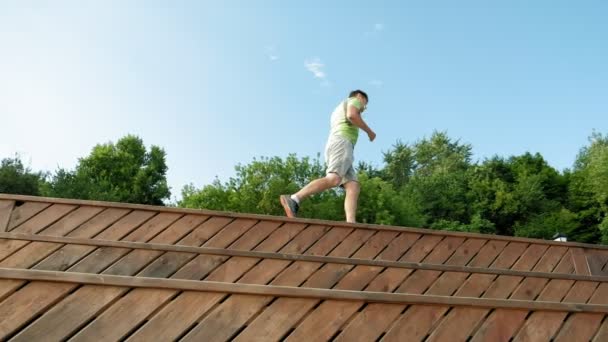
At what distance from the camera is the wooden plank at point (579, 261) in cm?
530

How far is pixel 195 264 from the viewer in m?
3.89

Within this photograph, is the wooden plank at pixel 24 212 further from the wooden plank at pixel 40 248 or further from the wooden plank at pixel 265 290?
the wooden plank at pixel 265 290

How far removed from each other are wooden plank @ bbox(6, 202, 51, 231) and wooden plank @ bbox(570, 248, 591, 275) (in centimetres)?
530

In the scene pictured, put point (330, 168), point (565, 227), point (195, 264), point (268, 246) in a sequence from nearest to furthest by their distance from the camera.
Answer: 1. point (195, 264)
2. point (268, 246)
3. point (330, 168)
4. point (565, 227)

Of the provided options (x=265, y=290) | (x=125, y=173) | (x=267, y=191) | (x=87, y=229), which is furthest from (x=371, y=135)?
(x=125, y=173)

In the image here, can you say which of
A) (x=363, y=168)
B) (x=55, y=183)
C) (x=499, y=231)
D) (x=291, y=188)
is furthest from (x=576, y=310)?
(x=363, y=168)

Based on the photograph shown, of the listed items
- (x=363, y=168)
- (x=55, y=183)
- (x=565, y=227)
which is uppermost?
(x=363, y=168)

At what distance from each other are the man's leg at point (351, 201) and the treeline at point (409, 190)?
2090 centimetres

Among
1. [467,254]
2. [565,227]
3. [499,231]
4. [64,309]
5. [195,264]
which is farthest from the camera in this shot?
[499,231]

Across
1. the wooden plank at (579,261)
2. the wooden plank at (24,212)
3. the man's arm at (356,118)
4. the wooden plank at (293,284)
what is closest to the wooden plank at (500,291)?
the wooden plank at (579,261)

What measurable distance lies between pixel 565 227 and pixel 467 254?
3106 cm

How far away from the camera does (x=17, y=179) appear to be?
30.5 meters

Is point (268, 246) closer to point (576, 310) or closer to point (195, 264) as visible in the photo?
point (195, 264)

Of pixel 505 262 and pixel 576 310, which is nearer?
pixel 576 310
